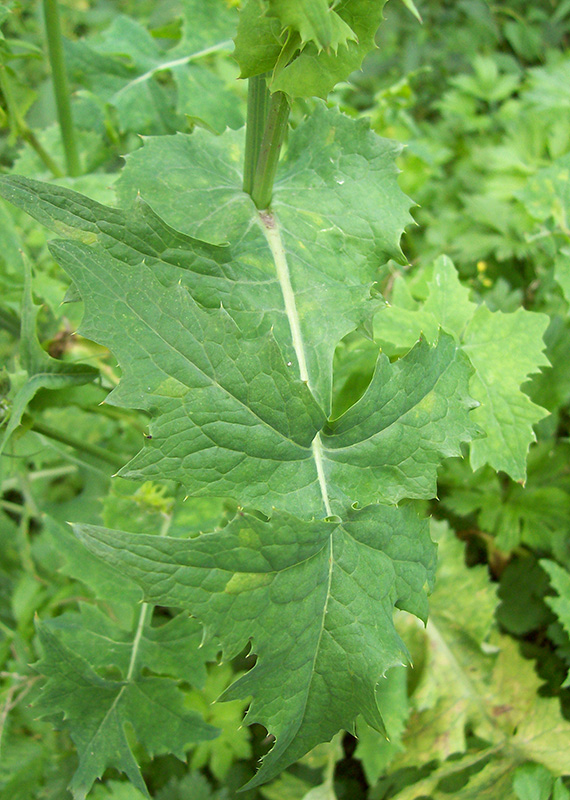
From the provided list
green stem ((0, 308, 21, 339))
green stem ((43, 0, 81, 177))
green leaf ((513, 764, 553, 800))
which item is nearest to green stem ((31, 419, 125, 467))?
green stem ((0, 308, 21, 339))

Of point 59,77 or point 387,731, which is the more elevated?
point 59,77

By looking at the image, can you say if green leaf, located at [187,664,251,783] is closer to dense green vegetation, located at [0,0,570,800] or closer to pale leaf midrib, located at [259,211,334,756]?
dense green vegetation, located at [0,0,570,800]

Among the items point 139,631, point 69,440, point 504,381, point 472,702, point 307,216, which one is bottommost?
point 472,702

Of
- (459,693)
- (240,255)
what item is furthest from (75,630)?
(459,693)

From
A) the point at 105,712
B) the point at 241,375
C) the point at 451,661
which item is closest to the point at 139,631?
the point at 105,712

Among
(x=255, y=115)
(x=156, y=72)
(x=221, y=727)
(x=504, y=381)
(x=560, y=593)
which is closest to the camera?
(x=255, y=115)

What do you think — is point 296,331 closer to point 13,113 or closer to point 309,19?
point 309,19

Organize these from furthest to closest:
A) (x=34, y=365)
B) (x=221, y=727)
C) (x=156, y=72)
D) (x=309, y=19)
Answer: (x=156, y=72), (x=221, y=727), (x=34, y=365), (x=309, y=19)
